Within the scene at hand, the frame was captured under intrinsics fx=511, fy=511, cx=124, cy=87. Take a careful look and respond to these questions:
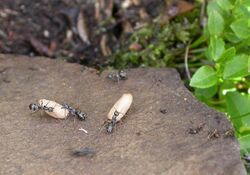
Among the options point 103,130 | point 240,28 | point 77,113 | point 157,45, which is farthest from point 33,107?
point 157,45

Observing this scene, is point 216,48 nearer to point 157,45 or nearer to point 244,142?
point 244,142

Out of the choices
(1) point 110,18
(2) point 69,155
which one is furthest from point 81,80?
(1) point 110,18

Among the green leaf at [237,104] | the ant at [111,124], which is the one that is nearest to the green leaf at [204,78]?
the green leaf at [237,104]

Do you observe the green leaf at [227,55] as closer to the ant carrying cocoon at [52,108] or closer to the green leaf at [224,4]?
the green leaf at [224,4]

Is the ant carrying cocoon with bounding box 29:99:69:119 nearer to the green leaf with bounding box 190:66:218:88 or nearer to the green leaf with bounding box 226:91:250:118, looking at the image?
the green leaf with bounding box 190:66:218:88

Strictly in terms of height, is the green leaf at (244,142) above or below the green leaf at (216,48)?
below
